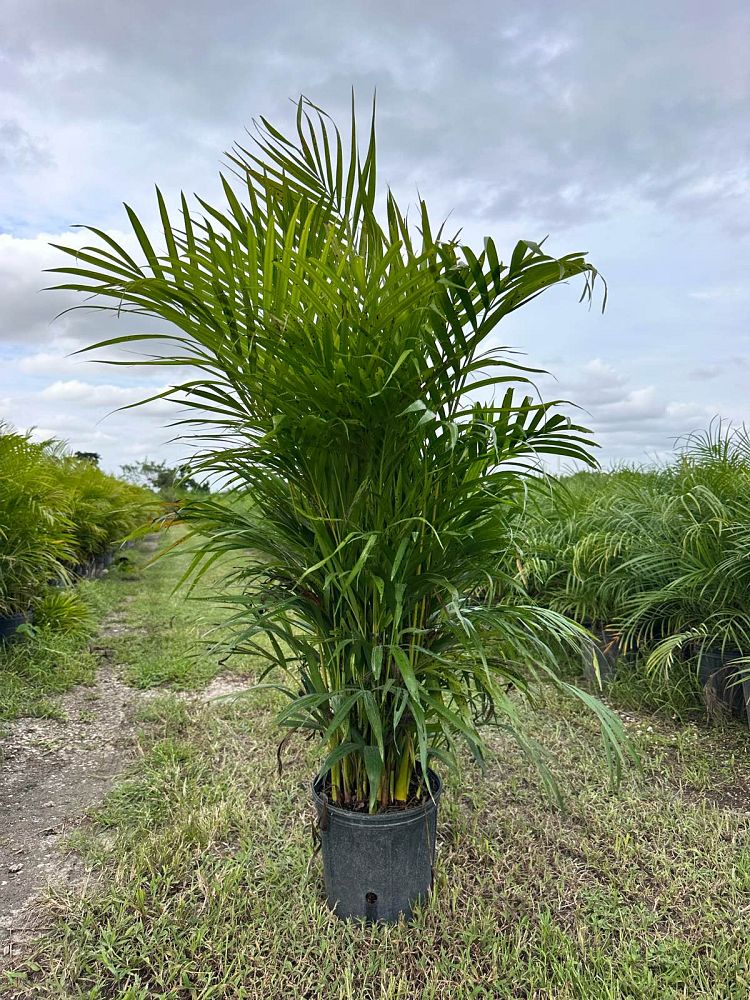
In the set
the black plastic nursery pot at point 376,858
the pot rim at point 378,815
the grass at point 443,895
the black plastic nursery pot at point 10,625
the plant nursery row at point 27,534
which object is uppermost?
the plant nursery row at point 27,534

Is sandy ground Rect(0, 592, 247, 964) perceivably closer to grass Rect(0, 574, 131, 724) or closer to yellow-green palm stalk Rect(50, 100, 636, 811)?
grass Rect(0, 574, 131, 724)

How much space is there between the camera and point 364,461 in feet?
4.22

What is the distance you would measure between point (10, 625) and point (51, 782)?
1477 millimetres

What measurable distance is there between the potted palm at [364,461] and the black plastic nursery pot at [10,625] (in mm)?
2482

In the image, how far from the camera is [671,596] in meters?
2.62

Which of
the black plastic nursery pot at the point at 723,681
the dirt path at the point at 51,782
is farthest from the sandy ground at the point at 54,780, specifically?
the black plastic nursery pot at the point at 723,681

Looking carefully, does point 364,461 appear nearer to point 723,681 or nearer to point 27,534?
point 723,681

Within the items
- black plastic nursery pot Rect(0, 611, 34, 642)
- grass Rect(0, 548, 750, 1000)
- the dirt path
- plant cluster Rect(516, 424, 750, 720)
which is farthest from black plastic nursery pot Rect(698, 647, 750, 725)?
black plastic nursery pot Rect(0, 611, 34, 642)

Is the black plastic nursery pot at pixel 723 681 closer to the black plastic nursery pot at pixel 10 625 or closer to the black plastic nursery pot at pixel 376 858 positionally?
the black plastic nursery pot at pixel 376 858

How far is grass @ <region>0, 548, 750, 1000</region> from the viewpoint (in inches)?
50.5

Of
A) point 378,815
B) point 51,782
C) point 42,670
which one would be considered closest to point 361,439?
point 378,815

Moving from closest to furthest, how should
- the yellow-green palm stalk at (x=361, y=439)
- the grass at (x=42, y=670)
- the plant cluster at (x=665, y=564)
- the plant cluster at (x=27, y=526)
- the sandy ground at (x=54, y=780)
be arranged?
the yellow-green palm stalk at (x=361, y=439) < the sandy ground at (x=54, y=780) < the plant cluster at (x=665, y=564) < the grass at (x=42, y=670) < the plant cluster at (x=27, y=526)

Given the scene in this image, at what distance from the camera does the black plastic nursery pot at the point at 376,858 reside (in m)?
1.34

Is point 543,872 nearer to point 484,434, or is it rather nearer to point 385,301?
point 484,434
